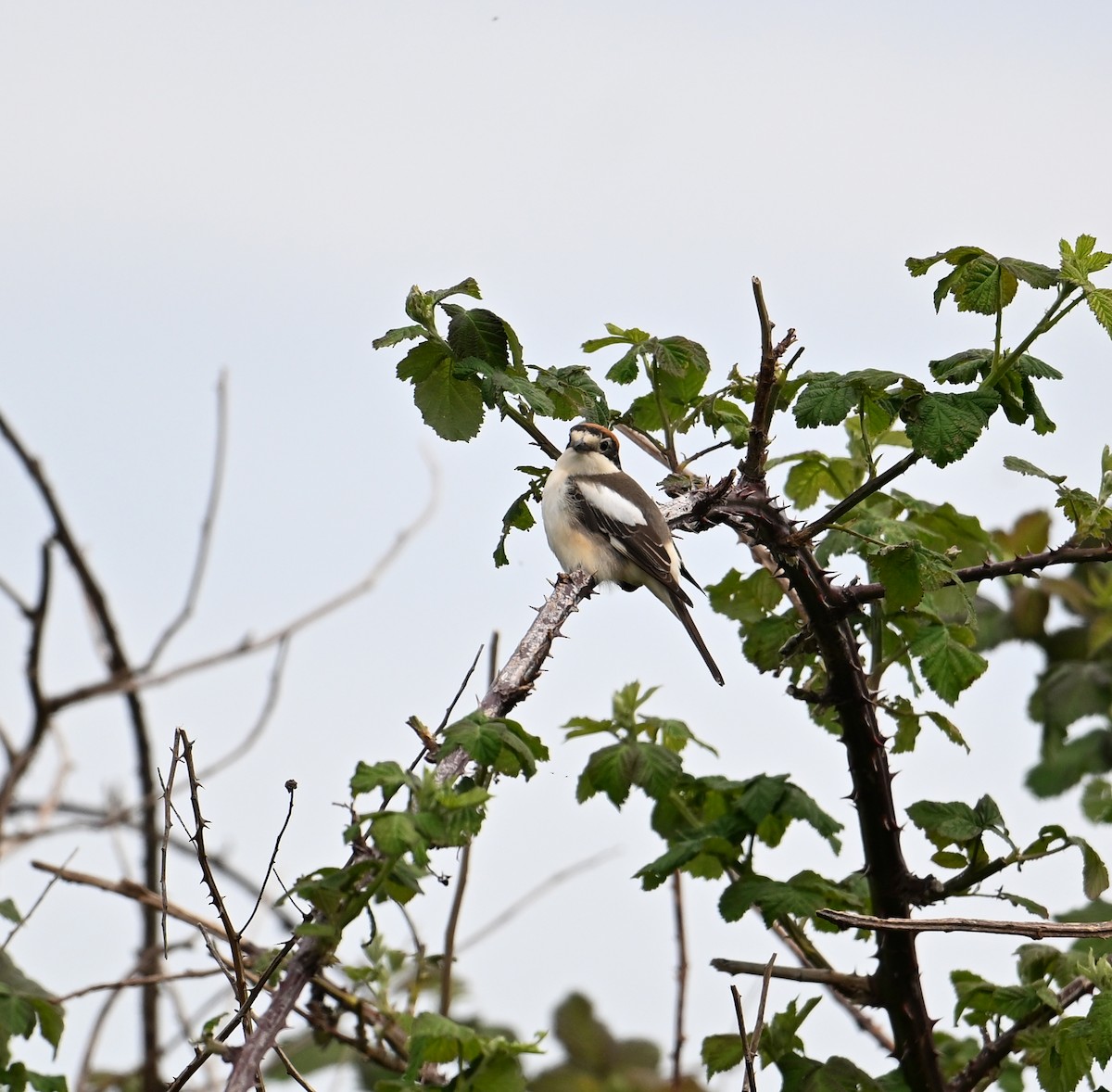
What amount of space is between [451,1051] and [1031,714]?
404 cm

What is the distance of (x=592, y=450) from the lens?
302 inches

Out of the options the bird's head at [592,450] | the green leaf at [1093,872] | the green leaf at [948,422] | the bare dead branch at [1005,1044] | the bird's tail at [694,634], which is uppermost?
the bird's head at [592,450]

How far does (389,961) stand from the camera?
195 inches

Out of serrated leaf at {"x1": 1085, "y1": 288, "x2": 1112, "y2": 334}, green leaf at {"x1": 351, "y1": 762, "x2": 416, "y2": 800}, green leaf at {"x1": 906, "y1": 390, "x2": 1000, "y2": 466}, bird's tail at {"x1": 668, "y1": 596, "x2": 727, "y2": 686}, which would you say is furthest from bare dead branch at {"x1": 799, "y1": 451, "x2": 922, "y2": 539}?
bird's tail at {"x1": 668, "y1": 596, "x2": 727, "y2": 686}

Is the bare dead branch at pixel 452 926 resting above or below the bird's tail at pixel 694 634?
below

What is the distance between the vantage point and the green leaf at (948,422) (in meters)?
3.83

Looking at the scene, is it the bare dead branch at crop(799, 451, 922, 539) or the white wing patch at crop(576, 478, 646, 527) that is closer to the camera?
the bare dead branch at crop(799, 451, 922, 539)

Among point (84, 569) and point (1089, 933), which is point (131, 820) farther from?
point (1089, 933)

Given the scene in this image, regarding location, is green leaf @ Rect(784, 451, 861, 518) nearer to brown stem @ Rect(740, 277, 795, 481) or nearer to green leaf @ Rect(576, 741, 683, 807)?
brown stem @ Rect(740, 277, 795, 481)

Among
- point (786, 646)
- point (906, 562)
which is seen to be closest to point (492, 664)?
point (786, 646)

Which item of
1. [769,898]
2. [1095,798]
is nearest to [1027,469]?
[769,898]

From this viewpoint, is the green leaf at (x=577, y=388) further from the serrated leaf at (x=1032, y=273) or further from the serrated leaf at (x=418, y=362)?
the serrated leaf at (x=1032, y=273)

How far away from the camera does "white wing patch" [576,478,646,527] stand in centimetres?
737

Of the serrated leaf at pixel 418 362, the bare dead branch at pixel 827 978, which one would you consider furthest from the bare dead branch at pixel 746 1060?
the serrated leaf at pixel 418 362
